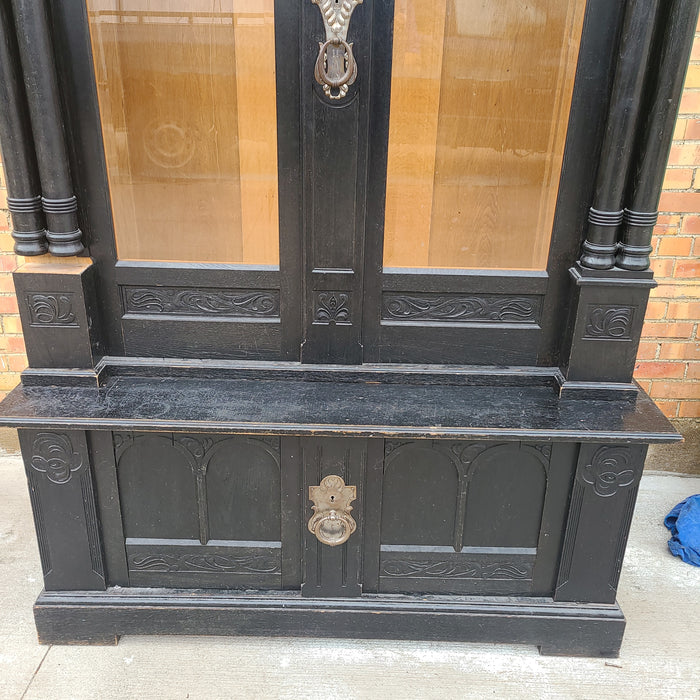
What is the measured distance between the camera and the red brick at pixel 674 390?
287 centimetres

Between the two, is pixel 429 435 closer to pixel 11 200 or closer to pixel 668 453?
pixel 11 200

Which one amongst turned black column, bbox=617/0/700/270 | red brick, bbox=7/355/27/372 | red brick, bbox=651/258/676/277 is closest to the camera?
turned black column, bbox=617/0/700/270

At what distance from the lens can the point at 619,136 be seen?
5.95ft

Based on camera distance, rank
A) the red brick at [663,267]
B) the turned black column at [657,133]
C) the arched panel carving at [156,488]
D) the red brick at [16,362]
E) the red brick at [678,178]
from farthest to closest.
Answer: the red brick at [16,362], the red brick at [663,267], the red brick at [678,178], the arched panel carving at [156,488], the turned black column at [657,133]

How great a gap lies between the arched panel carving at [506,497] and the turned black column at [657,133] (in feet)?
2.09

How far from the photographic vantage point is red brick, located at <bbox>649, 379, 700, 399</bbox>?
2.87 m

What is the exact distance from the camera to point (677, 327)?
2.78m

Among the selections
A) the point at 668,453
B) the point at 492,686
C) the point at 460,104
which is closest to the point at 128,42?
the point at 460,104

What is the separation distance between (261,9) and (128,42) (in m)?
0.38

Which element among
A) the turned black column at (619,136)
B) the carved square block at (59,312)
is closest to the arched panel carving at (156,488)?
the carved square block at (59,312)

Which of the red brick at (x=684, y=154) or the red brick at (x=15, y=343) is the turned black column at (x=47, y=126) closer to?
the red brick at (x=15, y=343)

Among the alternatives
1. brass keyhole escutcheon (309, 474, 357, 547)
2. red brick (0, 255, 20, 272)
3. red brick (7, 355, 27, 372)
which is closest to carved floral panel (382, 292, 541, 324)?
brass keyhole escutcheon (309, 474, 357, 547)

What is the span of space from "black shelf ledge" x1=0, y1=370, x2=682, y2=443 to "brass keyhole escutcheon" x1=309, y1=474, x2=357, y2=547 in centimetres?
24

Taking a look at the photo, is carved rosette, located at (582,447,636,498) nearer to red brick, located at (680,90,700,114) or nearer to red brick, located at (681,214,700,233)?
red brick, located at (681,214,700,233)
